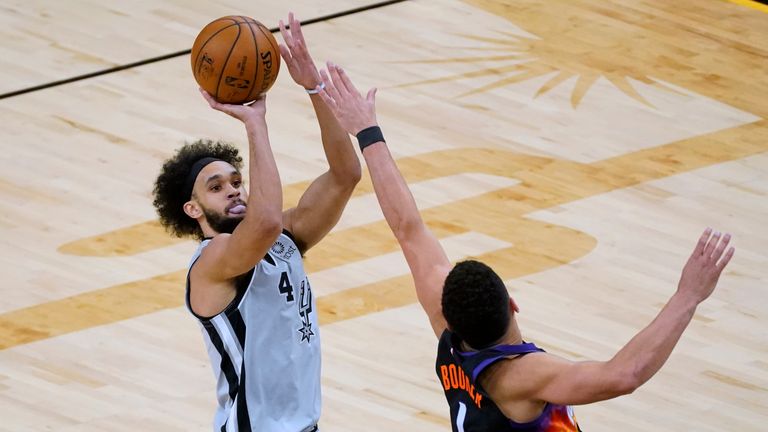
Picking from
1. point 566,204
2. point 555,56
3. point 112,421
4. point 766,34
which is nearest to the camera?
point 112,421

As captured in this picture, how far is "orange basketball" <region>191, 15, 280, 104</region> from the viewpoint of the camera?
5.80 metres

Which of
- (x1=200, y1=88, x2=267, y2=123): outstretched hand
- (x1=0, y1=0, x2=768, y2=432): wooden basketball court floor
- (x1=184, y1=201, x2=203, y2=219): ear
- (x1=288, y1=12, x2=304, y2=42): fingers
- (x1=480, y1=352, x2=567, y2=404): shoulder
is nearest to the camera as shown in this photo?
(x1=480, y1=352, x2=567, y2=404): shoulder

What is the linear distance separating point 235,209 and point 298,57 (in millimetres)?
650

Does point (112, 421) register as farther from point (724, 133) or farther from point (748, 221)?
point (724, 133)

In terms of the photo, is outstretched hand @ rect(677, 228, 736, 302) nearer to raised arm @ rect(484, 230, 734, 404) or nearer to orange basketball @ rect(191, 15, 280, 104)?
raised arm @ rect(484, 230, 734, 404)

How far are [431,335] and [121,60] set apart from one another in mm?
4110

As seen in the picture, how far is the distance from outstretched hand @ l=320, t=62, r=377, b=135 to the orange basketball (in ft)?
2.24

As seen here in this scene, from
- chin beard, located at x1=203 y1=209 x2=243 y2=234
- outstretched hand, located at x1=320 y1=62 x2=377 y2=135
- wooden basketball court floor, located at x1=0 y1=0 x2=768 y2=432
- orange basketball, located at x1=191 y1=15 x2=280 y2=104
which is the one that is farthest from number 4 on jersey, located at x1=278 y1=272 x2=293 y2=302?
wooden basketball court floor, located at x1=0 y1=0 x2=768 y2=432

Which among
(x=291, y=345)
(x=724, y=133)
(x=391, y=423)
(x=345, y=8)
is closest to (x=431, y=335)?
(x=391, y=423)

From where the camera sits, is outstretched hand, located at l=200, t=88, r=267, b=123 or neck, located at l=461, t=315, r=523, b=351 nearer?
neck, located at l=461, t=315, r=523, b=351

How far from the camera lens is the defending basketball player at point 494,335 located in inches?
173

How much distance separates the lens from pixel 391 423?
7.91 m

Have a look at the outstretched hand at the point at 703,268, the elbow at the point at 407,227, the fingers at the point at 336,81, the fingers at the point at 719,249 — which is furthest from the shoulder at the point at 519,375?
the fingers at the point at 336,81

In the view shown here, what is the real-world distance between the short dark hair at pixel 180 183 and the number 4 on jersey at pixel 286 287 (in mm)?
574
